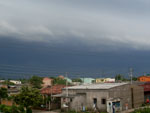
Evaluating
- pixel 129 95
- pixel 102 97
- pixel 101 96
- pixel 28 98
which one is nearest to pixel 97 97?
pixel 101 96

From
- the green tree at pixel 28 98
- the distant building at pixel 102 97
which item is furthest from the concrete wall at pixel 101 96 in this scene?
the green tree at pixel 28 98

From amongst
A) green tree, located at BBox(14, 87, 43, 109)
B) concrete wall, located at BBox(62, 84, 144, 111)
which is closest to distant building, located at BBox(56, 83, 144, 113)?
concrete wall, located at BBox(62, 84, 144, 111)

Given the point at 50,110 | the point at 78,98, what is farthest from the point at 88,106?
the point at 50,110

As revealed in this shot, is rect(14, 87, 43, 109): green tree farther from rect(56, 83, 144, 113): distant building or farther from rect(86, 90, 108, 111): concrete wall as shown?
rect(86, 90, 108, 111): concrete wall

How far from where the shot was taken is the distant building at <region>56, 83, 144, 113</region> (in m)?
36.5

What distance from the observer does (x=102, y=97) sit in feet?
121

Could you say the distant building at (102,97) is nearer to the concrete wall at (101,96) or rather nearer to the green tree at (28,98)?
the concrete wall at (101,96)

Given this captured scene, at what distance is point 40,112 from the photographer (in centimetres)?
3981

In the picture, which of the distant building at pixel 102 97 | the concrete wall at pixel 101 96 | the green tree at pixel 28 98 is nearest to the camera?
the green tree at pixel 28 98

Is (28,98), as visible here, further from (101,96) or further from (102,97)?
(102,97)

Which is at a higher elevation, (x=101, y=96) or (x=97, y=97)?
(x=101, y=96)

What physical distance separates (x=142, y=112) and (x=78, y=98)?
11142mm

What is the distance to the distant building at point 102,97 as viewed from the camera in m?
36.5

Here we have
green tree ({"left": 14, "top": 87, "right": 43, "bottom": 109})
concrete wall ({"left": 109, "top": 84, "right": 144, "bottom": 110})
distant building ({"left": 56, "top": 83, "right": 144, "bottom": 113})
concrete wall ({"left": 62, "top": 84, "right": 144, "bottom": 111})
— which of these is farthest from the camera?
concrete wall ({"left": 109, "top": 84, "right": 144, "bottom": 110})
